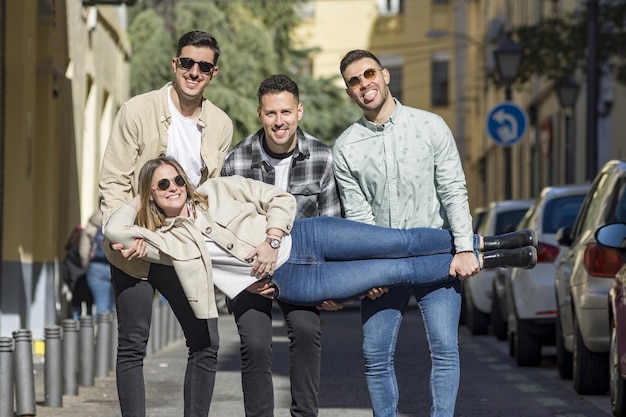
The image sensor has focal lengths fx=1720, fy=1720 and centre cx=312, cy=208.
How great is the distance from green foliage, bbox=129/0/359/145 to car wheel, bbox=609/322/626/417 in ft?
68.3

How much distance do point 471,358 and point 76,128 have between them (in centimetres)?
814

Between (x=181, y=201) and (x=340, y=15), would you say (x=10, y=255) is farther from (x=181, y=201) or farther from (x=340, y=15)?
(x=340, y=15)

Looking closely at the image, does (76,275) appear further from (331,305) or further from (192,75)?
(331,305)

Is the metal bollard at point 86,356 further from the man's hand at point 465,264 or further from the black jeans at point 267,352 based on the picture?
the man's hand at point 465,264

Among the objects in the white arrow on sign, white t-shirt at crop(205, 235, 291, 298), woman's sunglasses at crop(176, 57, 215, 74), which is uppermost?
the white arrow on sign

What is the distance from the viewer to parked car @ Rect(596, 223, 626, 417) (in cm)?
997

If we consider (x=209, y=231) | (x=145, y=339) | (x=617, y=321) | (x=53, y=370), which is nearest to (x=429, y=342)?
(x=209, y=231)

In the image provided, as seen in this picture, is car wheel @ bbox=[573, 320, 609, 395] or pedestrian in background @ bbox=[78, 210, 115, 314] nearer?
car wheel @ bbox=[573, 320, 609, 395]

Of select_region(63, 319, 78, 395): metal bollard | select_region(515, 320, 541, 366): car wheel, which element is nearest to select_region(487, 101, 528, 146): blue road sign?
select_region(515, 320, 541, 366): car wheel

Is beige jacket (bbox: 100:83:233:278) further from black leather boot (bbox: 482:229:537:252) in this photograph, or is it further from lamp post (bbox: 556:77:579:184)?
lamp post (bbox: 556:77:579:184)

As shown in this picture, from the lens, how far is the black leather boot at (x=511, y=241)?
A: 7.80 m

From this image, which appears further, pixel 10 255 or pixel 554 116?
pixel 554 116

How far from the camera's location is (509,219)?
20.9 metres

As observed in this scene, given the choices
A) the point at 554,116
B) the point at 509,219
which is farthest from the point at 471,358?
the point at 554,116
